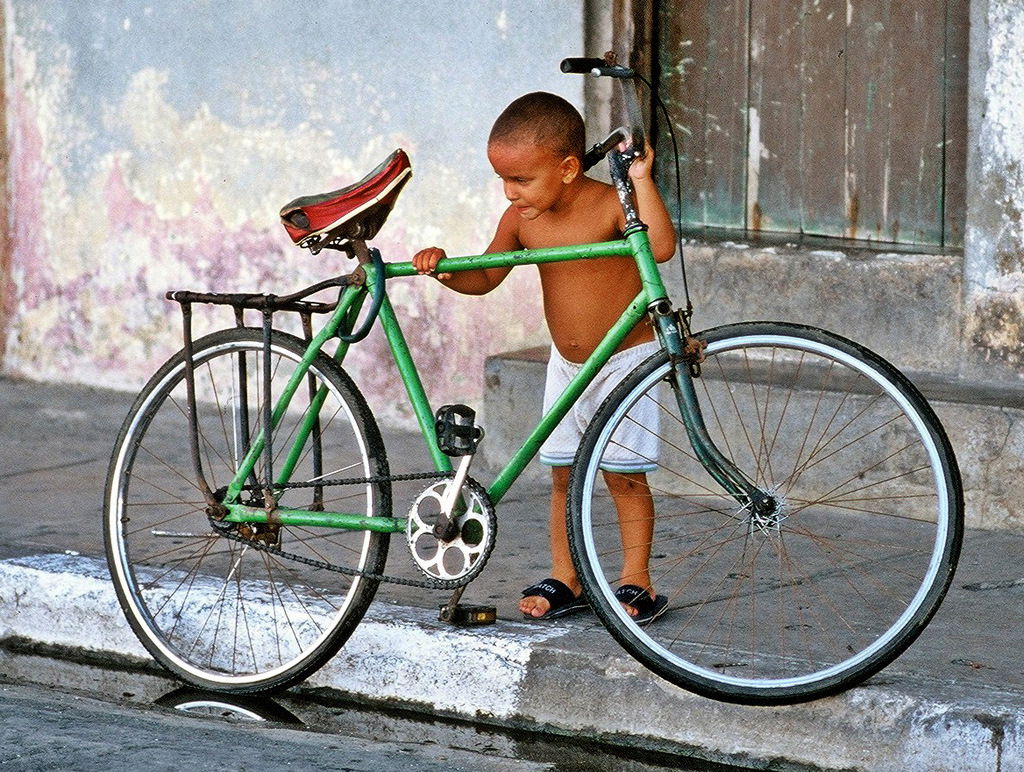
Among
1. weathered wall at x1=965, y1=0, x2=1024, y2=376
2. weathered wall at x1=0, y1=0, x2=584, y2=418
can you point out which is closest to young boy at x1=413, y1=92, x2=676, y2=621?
weathered wall at x1=965, y1=0, x2=1024, y2=376

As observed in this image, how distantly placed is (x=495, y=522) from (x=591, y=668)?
0.42 metres

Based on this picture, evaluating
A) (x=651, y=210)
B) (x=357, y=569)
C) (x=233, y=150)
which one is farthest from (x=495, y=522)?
(x=233, y=150)

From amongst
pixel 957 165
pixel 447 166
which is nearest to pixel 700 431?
pixel 957 165

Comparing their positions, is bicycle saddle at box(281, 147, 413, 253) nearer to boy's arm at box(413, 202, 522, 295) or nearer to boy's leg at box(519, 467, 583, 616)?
boy's arm at box(413, 202, 522, 295)

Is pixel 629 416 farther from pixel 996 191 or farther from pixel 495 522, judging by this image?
pixel 996 191

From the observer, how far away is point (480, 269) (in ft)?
13.8

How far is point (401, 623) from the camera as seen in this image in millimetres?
4426

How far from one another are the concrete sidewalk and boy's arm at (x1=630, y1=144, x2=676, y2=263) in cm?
95

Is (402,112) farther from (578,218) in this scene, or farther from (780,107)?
(578,218)

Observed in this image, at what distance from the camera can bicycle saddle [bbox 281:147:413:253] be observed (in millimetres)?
4184

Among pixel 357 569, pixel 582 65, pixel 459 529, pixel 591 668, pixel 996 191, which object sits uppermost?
pixel 582 65

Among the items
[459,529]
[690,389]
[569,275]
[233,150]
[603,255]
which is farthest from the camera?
[233,150]

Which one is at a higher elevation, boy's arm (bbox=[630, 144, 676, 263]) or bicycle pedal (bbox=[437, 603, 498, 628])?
boy's arm (bbox=[630, 144, 676, 263])

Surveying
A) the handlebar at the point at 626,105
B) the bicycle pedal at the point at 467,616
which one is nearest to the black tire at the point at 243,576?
the bicycle pedal at the point at 467,616
